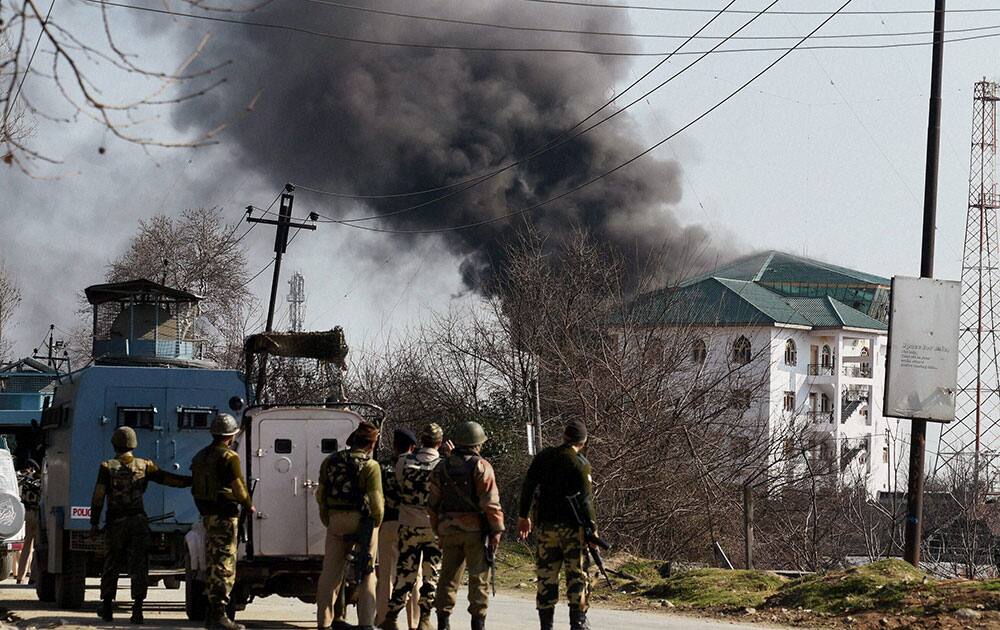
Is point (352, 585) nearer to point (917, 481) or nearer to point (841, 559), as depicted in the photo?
point (917, 481)

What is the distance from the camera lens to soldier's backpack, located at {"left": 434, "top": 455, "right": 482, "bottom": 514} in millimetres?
10688

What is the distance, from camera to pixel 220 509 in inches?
456

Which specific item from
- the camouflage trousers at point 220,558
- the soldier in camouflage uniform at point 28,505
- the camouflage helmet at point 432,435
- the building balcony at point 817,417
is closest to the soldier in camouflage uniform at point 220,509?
the camouflage trousers at point 220,558

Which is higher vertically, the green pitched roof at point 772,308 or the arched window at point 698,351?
the green pitched roof at point 772,308

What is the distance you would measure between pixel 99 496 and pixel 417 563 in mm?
3093

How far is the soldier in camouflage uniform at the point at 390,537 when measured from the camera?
452 inches

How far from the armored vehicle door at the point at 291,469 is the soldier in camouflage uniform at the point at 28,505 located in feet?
26.0

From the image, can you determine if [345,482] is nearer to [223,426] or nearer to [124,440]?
[223,426]

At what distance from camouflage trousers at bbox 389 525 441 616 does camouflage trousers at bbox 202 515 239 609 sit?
55.1 inches

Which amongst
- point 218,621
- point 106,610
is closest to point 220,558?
point 218,621

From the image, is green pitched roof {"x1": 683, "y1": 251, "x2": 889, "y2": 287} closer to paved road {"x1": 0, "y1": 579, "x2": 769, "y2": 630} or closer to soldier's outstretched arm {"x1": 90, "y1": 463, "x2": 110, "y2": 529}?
paved road {"x1": 0, "y1": 579, "x2": 769, "y2": 630}

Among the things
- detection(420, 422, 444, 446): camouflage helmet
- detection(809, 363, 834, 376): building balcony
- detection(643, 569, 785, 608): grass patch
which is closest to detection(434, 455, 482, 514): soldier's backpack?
detection(420, 422, 444, 446): camouflage helmet

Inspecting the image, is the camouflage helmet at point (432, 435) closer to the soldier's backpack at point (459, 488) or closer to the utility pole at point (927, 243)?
the soldier's backpack at point (459, 488)

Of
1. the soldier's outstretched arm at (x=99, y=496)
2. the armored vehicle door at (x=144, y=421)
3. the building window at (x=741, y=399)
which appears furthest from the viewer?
the building window at (x=741, y=399)
